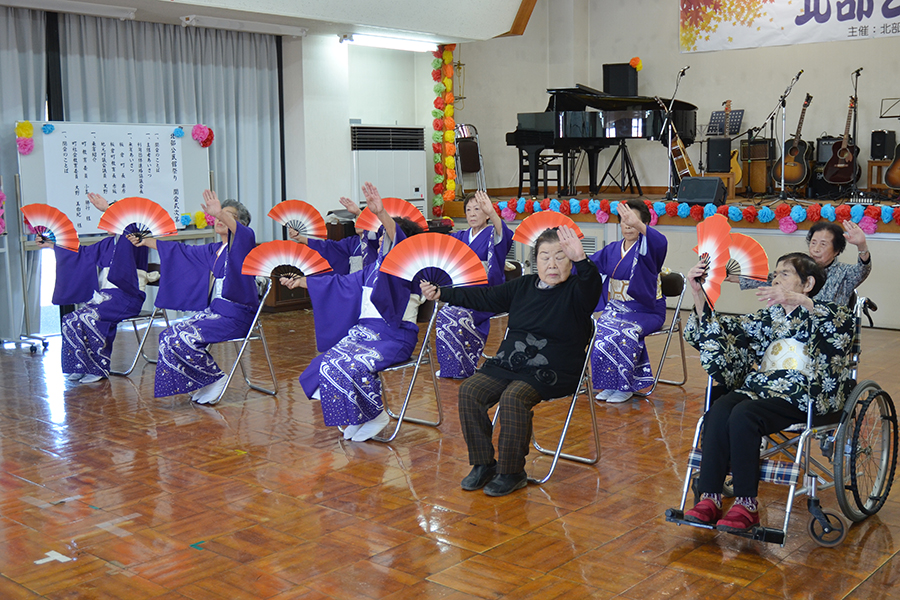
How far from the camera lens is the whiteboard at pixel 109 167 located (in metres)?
7.47

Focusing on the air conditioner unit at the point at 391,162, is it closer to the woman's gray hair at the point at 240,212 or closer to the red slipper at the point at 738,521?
the woman's gray hair at the point at 240,212

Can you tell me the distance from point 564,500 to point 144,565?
5.55 ft

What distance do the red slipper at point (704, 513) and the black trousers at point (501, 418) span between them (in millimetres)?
824

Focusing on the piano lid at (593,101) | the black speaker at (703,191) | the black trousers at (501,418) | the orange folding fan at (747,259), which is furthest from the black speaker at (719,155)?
the black trousers at (501,418)

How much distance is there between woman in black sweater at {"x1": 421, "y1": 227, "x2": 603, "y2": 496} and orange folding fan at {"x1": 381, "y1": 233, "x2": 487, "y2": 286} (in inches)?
10.7

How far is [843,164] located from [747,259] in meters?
Result: 7.35

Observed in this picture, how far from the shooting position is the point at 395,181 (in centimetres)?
1045

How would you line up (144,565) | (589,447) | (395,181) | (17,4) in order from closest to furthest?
(144,565) → (589,447) → (17,4) → (395,181)

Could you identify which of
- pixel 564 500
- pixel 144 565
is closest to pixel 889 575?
pixel 564 500

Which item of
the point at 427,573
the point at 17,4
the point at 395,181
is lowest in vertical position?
the point at 427,573

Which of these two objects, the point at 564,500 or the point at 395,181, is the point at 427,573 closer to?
the point at 564,500

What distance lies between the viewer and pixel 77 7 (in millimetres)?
7332

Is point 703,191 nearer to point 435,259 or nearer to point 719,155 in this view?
point 719,155

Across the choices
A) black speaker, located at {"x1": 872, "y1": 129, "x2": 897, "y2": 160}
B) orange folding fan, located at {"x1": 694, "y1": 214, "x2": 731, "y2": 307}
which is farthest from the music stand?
orange folding fan, located at {"x1": 694, "y1": 214, "x2": 731, "y2": 307}
